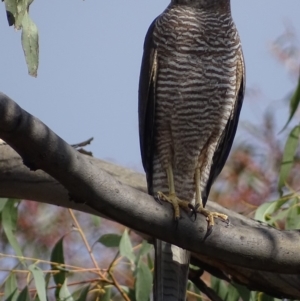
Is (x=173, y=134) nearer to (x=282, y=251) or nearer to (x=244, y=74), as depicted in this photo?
(x=244, y=74)

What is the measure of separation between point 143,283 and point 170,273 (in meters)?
0.44

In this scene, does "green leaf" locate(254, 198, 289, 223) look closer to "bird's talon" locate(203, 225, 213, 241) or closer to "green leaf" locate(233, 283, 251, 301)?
"green leaf" locate(233, 283, 251, 301)

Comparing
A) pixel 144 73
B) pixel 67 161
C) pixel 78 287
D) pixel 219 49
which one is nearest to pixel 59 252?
pixel 78 287

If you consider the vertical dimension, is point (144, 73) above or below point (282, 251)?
above

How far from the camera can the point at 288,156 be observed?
154 inches

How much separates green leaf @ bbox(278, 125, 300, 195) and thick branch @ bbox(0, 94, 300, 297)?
3.59 feet

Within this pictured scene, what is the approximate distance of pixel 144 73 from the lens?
341 cm

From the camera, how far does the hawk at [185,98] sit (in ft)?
11.0

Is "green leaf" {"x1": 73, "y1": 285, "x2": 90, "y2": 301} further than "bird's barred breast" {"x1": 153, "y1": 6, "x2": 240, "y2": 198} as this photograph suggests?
Yes

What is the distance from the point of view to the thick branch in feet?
6.76

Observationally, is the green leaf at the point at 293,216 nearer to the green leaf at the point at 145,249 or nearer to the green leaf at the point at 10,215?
the green leaf at the point at 145,249

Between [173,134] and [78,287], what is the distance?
1136mm

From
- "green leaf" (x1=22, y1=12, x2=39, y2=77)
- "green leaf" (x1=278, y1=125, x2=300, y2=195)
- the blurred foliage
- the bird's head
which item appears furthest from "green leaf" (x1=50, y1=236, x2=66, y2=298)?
"green leaf" (x1=22, y1=12, x2=39, y2=77)

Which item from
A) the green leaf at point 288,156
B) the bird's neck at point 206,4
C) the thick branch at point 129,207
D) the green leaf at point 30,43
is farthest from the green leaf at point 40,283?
the green leaf at point 30,43
